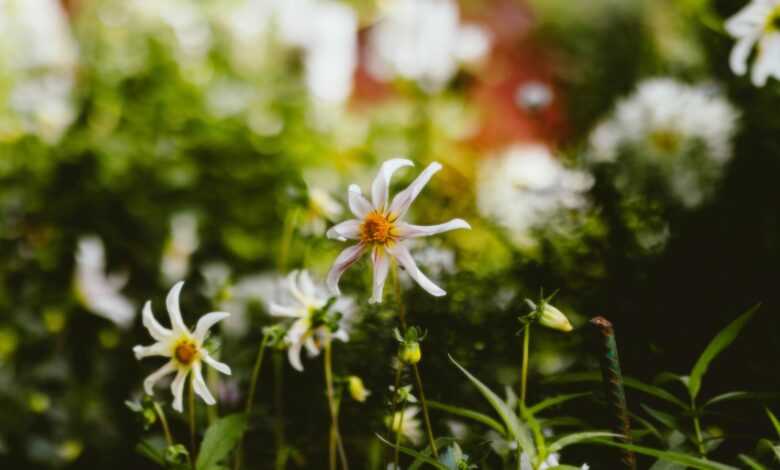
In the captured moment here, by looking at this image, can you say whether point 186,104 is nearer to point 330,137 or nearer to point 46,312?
point 330,137

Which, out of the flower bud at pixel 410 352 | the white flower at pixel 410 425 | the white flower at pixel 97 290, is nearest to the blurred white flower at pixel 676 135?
the white flower at pixel 410 425

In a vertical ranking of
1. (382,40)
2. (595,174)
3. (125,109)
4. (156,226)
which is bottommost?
(156,226)

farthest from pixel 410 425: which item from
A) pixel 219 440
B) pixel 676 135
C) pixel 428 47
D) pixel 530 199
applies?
pixel 428 47

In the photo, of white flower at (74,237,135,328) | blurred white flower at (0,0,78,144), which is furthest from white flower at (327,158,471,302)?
blurred white flower at (0,0,78,144)

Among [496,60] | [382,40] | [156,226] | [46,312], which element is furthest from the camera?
[496,60]

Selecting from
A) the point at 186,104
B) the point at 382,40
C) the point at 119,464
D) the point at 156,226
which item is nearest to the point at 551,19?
the point at 382,40

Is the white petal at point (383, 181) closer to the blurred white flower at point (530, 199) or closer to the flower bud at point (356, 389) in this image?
the flower bud at point (356, 389)

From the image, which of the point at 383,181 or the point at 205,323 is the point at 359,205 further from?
the point at 205,323

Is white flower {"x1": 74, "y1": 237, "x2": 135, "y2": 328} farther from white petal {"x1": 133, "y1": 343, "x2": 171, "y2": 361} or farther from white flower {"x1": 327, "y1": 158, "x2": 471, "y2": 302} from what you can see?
white flower {"x1": 327, "y1": 158, "x2": 471, "y2": 302}
